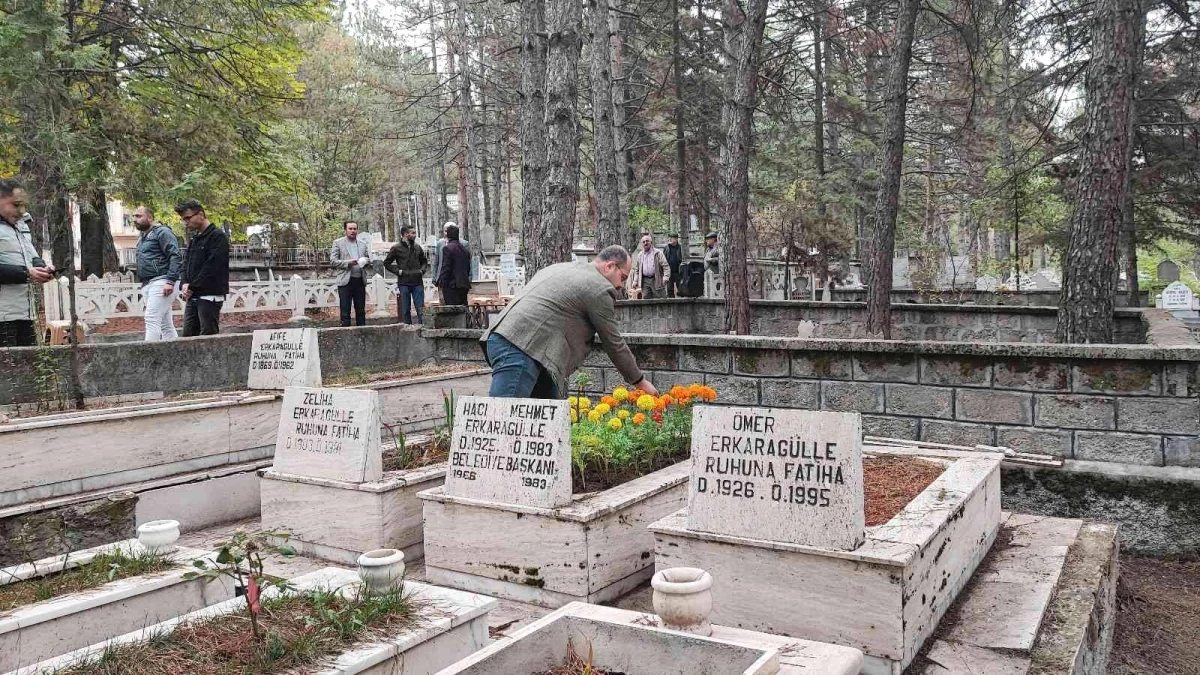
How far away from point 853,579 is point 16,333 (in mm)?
7031

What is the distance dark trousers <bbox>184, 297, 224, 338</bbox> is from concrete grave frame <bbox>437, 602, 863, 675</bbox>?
282 inches

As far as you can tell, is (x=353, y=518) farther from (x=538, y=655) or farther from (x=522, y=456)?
(x=538, y=655)

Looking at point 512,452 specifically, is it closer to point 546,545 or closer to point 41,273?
point 546,545

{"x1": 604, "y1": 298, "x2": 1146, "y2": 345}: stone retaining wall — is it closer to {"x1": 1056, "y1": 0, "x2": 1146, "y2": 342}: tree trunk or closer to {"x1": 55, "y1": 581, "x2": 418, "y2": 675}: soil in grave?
{"x1": 1056, "y1": 0, "x2": 1146, "y2": 342}: tree trunk

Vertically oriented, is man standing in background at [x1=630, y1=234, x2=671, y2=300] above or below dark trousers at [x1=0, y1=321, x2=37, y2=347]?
above

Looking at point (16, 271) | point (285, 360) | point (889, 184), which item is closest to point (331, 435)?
point (285, 360)

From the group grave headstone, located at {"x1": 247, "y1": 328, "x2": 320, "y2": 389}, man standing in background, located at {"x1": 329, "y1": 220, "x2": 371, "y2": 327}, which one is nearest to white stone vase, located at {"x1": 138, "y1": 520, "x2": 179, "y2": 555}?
grave headstone, located at {"x1": 247, "y1": 328, "x2": 320, "y2": 389}

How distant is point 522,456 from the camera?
4.29 meters

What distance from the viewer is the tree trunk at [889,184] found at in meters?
12.4

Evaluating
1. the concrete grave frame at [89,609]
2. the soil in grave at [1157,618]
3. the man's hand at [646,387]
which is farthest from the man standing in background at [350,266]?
the soil in grave at [1157,618]

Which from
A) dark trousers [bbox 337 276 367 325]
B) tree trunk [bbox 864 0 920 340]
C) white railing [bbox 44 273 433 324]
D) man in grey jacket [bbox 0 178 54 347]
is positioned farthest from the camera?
white railing [bbox 44 273 433 324]

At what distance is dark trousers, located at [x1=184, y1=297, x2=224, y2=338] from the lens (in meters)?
8.88

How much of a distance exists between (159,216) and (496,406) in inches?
821

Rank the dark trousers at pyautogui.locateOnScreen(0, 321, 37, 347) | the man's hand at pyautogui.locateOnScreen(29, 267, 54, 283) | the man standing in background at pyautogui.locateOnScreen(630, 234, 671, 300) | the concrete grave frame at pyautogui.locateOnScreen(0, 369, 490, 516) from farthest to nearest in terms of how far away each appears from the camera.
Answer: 1. the man standing in background at pyautogui.locateOnScreen(630, 234, 671, 300)
2. the dark trousers at pyautogui.locateOnScreen(0, 321, 37, 347)
3. the man's hand at pyautogui.locateOnScreen(29, 267, 54, 283)
4. the concrete grave frame at pyautogui.locateOnScreen(0, 369, 490, 516)
